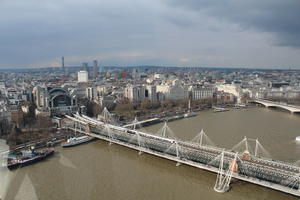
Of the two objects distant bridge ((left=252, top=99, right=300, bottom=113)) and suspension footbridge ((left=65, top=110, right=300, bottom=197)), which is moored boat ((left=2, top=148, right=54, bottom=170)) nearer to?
suspension footbridge ((left=65, top=110, right=300, bottom=197))

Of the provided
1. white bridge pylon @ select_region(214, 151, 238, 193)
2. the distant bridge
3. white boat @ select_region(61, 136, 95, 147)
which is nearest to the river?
white bridge pylon @ select_region(214, 151, 238, 193)

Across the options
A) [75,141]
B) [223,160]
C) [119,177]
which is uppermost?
[223,160]

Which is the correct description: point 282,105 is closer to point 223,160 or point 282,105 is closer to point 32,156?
point 223,160

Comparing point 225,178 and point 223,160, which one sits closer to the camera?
point 225,178

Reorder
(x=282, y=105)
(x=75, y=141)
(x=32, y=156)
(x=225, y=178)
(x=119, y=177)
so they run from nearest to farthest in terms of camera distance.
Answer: (x=225, y=178)
(x=119, y=177)
(x=32, y=156)
(x=75, y=141)
(x=282, y=105)

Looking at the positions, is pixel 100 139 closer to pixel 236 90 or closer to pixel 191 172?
pixel 191 172

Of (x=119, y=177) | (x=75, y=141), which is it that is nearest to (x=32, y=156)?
(x=75, y=141)

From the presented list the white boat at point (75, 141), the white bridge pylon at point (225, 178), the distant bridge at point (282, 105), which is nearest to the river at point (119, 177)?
the white bridge pylon at point (225, 178)

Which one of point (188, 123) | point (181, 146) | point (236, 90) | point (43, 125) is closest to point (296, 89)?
point (236, 90)
